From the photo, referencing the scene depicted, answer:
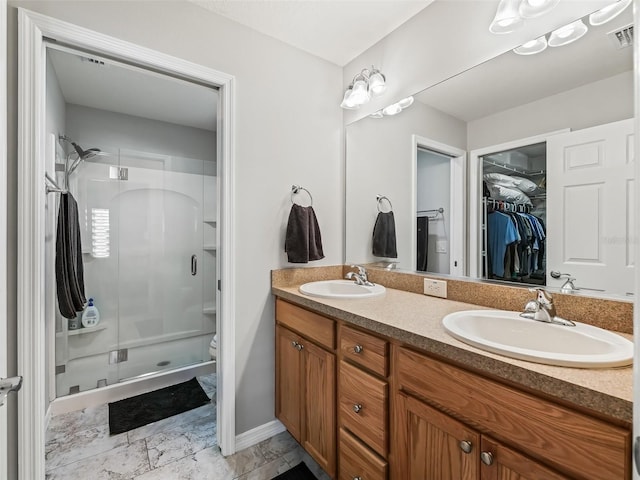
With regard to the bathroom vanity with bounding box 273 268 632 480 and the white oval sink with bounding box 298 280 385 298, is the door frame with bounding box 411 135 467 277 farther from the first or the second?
the white oval sink with bounding box 298 280 385 298

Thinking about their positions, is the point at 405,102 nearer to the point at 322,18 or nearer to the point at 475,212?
the point at 322,18

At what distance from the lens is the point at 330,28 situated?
1.76 meters

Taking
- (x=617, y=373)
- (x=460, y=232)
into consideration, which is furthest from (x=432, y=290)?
(x=617, y=373)

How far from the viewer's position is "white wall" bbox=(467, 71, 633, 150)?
3.44 ft

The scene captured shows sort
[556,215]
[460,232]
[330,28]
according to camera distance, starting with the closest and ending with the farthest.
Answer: [556,215], [460,232], [330,28]

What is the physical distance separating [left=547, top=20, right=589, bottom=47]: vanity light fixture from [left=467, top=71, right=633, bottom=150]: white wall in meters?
0.19

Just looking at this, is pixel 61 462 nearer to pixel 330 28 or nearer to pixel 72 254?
pixel 72 254

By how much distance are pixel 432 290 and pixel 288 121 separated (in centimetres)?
131

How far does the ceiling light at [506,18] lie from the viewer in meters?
1.22

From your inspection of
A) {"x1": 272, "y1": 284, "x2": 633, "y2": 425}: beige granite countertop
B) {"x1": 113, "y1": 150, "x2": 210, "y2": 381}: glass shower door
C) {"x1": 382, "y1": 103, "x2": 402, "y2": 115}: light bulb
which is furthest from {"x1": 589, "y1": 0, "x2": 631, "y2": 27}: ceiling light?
{"x1": 113, "y1": 150, "x2": 210, "y2": 381}: glass shower door

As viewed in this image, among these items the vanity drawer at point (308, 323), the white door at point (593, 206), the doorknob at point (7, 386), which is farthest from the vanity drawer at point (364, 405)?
the doorknob at point (7, 386)

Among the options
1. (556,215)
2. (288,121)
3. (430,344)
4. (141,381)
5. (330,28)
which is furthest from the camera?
(141,381)

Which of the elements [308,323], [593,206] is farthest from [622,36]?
[308,323]

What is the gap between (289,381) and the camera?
5.53 ft
